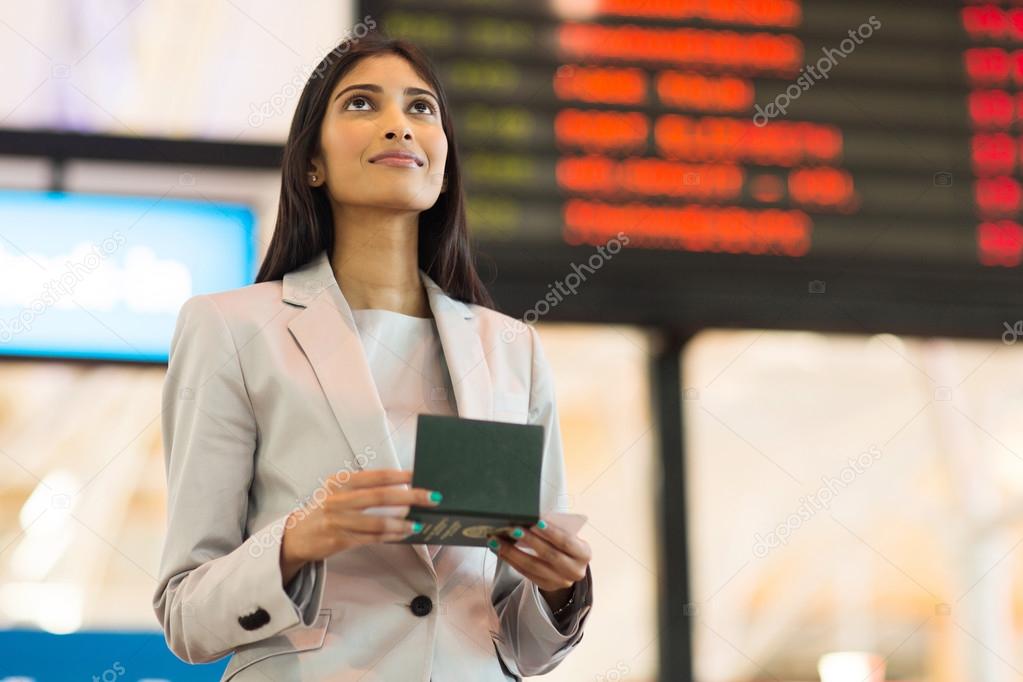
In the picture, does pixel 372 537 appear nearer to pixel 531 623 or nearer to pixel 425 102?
pixel 531 623

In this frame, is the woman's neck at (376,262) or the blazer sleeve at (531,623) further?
the woman's neck at (376,262)

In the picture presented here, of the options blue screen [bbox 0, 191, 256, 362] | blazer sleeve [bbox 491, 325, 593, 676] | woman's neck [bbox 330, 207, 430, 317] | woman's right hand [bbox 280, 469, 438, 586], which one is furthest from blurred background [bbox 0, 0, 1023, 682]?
woman's right hand [bbox 280, 469, 438, 586]

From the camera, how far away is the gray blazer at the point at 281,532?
4.98ft

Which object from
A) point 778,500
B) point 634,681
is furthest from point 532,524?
point 778,500

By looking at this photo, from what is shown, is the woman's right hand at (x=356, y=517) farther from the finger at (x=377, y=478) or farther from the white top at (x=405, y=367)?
the white top at (x=405, y=367)

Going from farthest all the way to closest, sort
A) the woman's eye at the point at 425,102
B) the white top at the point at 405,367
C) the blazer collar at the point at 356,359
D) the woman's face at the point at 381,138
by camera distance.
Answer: the woman's eye at the point at 425,102 → the woman's face at the point at 381,138 → the white top at the point at 405,367 → the blazer collar at the point at 356,359

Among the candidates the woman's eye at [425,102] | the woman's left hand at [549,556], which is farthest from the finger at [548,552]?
the woman's eye at [425,102]

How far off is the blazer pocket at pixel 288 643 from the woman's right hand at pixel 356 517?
0.40ft

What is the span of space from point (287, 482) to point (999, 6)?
8.74 feet

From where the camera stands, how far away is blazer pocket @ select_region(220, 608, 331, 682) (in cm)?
153

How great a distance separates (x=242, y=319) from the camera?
67.0 inches

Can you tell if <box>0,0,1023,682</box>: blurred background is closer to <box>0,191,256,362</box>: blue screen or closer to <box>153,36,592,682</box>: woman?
<box>0,191,256,362</box>: blue screen

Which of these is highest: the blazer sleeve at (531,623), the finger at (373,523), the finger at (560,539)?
the finger at (373,523)

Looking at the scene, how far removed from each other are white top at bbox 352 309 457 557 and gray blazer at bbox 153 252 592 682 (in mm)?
45
